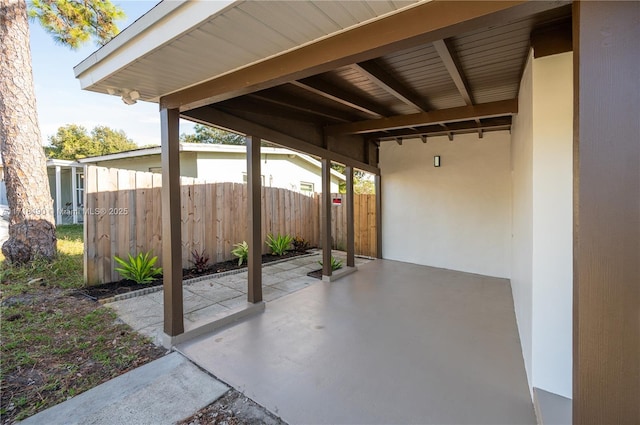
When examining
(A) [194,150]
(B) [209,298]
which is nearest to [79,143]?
(A) [194,150]

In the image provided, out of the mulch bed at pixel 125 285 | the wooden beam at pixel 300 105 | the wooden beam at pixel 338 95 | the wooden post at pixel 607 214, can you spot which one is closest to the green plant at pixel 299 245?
the mulch bed at pixel 125 285

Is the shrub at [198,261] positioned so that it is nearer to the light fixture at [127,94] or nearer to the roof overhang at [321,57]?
the roof overhang at [321,57]

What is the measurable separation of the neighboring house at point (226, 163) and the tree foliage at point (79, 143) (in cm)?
1118

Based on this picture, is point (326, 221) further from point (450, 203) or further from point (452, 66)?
point (452, 66)

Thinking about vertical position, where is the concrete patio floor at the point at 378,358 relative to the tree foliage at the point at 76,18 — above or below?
below

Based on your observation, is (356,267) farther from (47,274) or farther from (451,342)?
(47,274)

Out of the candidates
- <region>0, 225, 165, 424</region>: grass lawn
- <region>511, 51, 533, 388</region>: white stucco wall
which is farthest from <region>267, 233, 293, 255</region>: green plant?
<region>511, 51, 533, 388</region>: white stucco wall

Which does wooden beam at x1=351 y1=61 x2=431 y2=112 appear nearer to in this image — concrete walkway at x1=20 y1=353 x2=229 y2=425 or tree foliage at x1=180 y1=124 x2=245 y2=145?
concrete walkway at x1=20 y1=353 x2=229 y2=425

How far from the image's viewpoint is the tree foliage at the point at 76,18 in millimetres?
5766

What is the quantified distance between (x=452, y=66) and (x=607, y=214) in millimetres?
2219

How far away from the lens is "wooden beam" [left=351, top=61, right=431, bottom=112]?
293 centimetres

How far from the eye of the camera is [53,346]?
2.88 m

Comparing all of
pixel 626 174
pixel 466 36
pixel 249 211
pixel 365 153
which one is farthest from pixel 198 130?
pixel 626 174

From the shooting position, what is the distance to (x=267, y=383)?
2.41m
